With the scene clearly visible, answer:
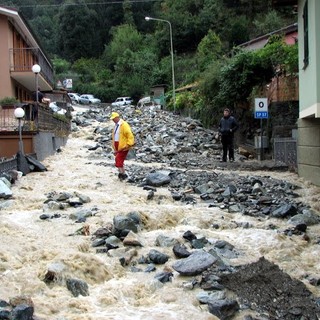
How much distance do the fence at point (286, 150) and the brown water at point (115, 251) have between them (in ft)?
A: 10.9

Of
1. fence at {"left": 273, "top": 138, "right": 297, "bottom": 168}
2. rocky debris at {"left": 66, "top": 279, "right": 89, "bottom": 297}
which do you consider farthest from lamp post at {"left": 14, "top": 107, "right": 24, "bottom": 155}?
rocky debris at {"left": 66, "top": 279, "right": 89, "bottom": 297}

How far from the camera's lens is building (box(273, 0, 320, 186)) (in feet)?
36.8

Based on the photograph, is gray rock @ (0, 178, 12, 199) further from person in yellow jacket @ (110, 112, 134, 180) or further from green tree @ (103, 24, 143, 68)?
green tree @ (103, 24, 143, 68)

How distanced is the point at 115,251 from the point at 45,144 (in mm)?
11392


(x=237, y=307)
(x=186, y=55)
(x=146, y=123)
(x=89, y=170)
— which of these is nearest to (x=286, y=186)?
(x=89, y=170)

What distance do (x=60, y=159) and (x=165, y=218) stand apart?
10.3 meters

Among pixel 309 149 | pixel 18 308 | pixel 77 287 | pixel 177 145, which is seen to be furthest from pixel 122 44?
pixel 18 308

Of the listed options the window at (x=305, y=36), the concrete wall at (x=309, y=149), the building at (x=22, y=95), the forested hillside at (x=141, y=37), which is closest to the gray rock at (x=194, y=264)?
A: the concrete wall at (x=309, y=149)

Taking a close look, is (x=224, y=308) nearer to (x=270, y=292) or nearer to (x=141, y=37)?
(x=270, y=292)

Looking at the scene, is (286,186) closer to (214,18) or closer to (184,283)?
(184,283)

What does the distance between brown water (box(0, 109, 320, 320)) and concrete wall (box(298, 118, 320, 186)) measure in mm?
531

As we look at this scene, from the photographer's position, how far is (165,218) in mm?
9562

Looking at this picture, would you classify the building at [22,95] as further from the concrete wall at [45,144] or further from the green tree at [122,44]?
the green tree at [122,44]

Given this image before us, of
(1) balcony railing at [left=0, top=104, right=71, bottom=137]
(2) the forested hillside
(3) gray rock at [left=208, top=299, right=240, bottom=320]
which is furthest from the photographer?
(2) the forested hillside
